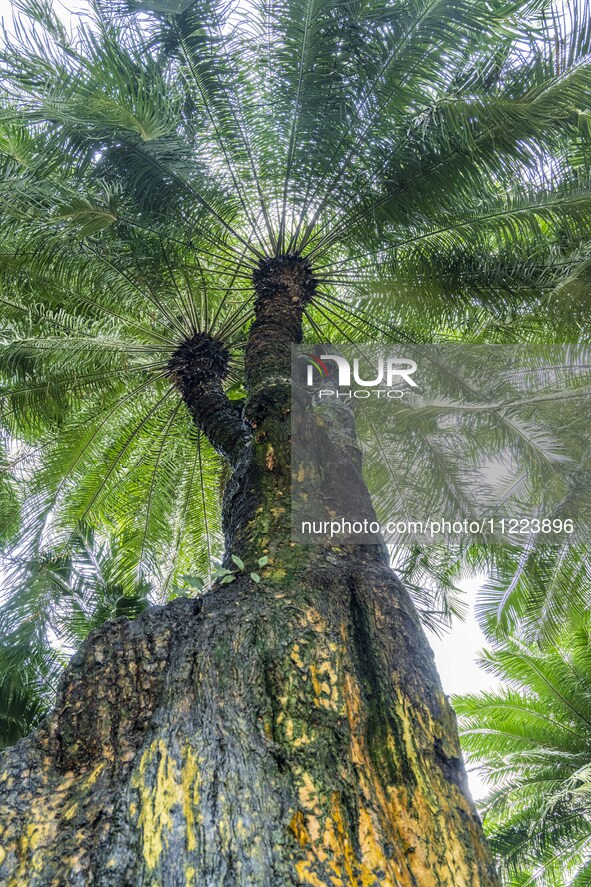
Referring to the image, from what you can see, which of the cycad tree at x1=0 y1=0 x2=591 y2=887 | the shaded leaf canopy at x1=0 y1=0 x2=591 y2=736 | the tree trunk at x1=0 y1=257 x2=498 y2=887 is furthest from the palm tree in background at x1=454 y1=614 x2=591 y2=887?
the tree trunk at x1=0 y1=257 x2=498 y2=887

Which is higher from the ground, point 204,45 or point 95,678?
point 204,45

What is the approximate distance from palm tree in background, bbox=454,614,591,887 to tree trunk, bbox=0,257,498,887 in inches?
263

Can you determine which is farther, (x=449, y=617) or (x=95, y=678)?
(x=449, y=617)

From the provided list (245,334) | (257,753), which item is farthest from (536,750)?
(257,753)

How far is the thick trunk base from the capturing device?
6.11 ft

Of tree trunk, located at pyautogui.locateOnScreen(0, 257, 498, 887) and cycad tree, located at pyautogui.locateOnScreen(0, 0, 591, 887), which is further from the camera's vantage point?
cycad tree, located at pyautogui.locateOnScreen(0, 0, 591, 887)

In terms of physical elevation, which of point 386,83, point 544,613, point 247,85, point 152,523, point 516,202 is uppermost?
point 247,85

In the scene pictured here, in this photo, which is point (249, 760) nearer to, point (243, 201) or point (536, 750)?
point (243, 201)

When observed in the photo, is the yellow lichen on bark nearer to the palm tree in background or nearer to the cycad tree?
the cycad tree

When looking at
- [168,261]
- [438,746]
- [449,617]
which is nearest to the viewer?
[438,746]

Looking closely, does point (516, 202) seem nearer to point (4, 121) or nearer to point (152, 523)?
point (4, 121)

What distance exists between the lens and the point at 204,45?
500cm

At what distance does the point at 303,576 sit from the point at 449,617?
3740 millimetres

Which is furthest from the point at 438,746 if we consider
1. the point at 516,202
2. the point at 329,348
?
the point at 516,202
